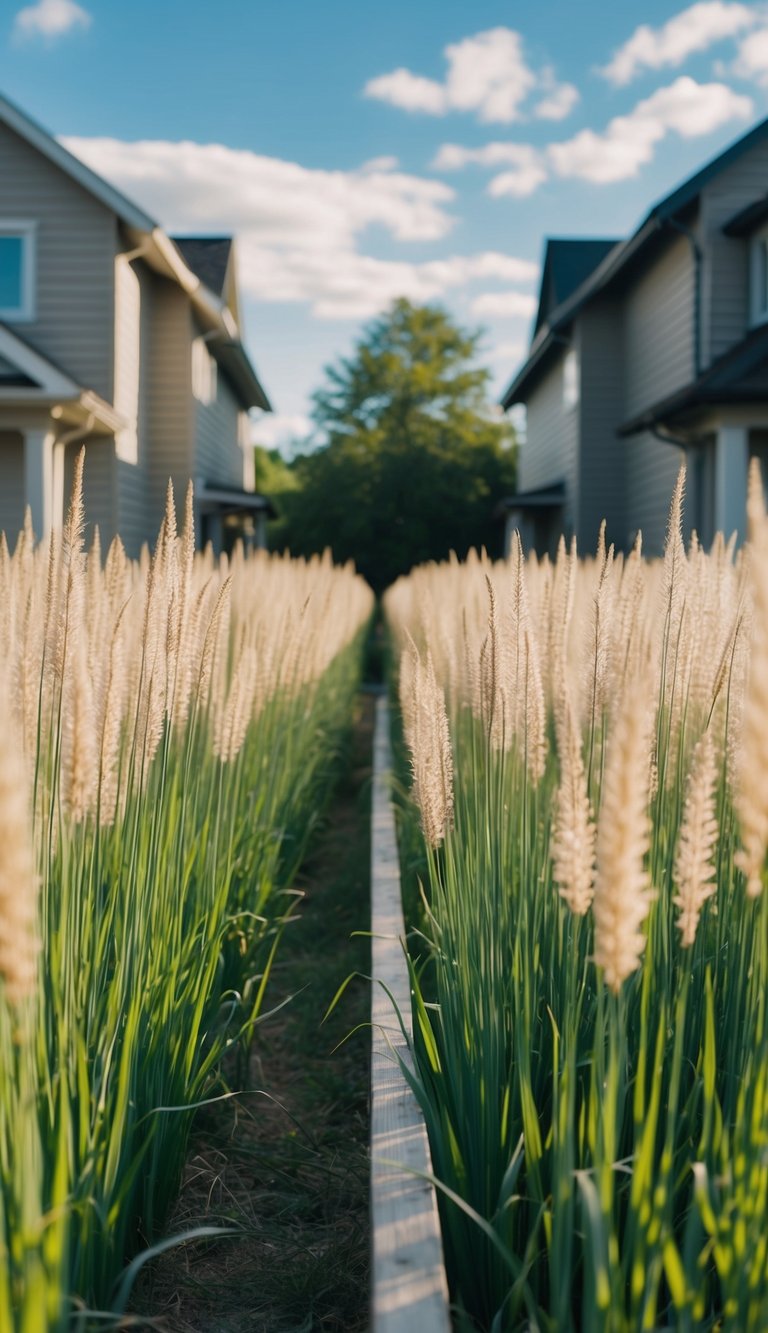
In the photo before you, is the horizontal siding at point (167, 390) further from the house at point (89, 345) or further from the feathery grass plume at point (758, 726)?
the feathery grass plume at point (758, 726)

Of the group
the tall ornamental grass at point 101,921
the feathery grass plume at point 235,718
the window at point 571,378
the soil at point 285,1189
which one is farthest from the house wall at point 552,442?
the tall ornamental grass at point 101,921

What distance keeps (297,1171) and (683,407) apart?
12.3m

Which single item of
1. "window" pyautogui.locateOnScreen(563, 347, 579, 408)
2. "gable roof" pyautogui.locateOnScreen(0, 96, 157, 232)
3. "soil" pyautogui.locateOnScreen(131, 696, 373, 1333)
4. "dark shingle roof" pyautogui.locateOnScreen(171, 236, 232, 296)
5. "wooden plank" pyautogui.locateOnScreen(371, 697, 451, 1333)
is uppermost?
"dark shingle roof" pyautogui.locateOnScreen(171, 236, 232, 296)

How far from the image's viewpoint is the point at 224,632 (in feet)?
11.2

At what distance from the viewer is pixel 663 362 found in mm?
17578

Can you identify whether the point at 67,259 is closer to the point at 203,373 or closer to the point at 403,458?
the point at 203,373

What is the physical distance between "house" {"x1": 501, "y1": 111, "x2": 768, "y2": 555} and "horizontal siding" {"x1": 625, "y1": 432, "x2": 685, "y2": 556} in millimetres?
34

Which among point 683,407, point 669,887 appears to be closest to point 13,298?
point 683,407

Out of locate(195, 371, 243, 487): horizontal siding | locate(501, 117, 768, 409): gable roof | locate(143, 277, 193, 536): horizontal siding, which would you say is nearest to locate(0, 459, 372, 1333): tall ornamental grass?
locate(501, 117, 768, 409): gable roof

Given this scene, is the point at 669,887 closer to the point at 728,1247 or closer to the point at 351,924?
the point at 728,1247

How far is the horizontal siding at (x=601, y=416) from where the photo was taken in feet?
67.0

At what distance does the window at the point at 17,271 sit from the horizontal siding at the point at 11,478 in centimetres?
174

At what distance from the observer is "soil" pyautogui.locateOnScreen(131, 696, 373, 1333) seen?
224 cm

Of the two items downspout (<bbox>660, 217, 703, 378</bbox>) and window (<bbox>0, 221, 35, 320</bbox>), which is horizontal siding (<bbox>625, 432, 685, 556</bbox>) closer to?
downspout (<bbox>660, 217, 703, 378</bbox>)
